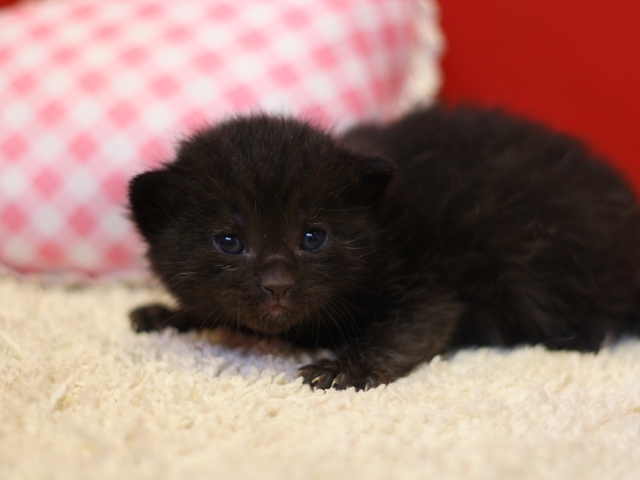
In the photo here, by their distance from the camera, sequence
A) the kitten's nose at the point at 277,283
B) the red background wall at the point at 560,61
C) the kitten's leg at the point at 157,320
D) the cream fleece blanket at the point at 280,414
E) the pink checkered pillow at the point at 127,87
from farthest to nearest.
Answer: the red background wall at the point at 560,61 < the pink checkered pillow at the point at 127,87 < the kitten's leg at the point at 157,320 < the kitten's nose at the point at 277,283 < the cream fleece blanket at the point at 280,414

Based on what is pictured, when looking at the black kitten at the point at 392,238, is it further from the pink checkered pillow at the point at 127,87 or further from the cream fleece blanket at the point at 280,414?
the pink checkered pillow at the point at 127,87

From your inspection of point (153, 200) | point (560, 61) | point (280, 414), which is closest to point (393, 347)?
point (280, 414)

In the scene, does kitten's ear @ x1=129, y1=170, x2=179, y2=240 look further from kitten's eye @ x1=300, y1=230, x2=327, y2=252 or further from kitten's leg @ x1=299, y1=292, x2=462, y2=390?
kitten's leg @ x1=299, y1=292, x2=462, y2=390

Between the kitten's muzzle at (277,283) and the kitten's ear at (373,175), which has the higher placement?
the kitten's ear at (373,175)

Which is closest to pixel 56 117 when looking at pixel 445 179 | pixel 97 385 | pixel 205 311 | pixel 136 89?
pixel 136 89

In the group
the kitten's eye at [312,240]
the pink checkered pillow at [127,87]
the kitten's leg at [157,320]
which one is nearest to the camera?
the kitten's eye at [312,240]

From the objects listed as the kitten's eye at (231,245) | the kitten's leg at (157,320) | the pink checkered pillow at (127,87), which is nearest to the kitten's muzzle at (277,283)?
the kitten's eye at (231,245)

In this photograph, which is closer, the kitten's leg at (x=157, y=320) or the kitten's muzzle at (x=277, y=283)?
the kitten's muzzle at (x=277, y=283)

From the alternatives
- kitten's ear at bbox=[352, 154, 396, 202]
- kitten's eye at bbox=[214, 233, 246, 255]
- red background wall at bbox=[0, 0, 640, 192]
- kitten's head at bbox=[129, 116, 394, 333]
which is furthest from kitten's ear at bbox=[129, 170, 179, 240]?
red background wall at bbox=[0, 0, 640, 192]

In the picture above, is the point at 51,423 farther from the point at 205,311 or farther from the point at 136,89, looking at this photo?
the point at 136,89
